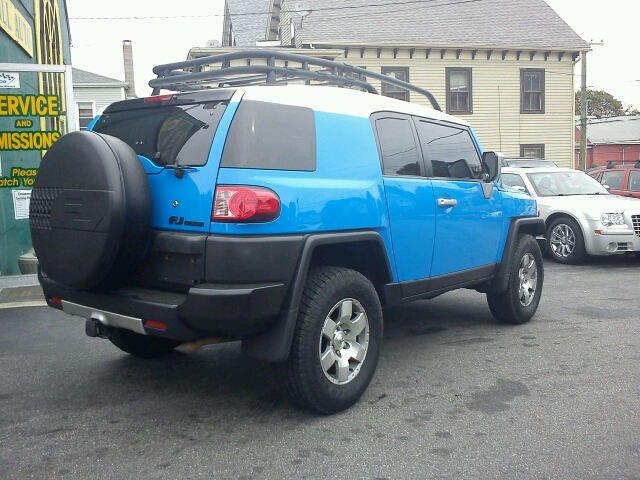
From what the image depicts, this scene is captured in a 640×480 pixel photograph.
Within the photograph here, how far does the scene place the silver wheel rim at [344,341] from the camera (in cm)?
383

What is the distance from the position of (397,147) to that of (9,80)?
6017 mm

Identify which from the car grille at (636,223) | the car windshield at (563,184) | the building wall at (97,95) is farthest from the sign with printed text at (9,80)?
the building wall at (97,95)

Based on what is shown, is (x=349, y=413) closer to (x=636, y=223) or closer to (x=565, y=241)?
(x=565, y=241)

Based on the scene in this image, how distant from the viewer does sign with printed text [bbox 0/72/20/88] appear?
8227 mm

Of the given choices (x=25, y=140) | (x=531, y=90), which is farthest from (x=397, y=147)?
(x=531, y=90)

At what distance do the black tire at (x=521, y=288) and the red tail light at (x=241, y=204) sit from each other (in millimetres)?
3170

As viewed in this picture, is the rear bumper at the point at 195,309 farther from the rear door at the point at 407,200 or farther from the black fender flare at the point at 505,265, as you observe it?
the black fender flare at the point at 505,265

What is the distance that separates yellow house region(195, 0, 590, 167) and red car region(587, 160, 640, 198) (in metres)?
11.0

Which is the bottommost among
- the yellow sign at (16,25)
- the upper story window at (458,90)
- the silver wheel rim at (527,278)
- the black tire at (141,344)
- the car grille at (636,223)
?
the black tire at (141,344)

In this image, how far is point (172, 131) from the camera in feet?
12.4

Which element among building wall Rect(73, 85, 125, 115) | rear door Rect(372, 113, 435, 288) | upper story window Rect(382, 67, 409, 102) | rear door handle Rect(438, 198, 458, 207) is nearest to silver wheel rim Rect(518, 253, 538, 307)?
rear door handle Rect(438, 198, 458, 207)

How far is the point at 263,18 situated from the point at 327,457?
28405 mm

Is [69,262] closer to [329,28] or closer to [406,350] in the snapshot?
[406,350]

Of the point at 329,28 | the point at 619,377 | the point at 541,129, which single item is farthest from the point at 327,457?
the point at 541,129
